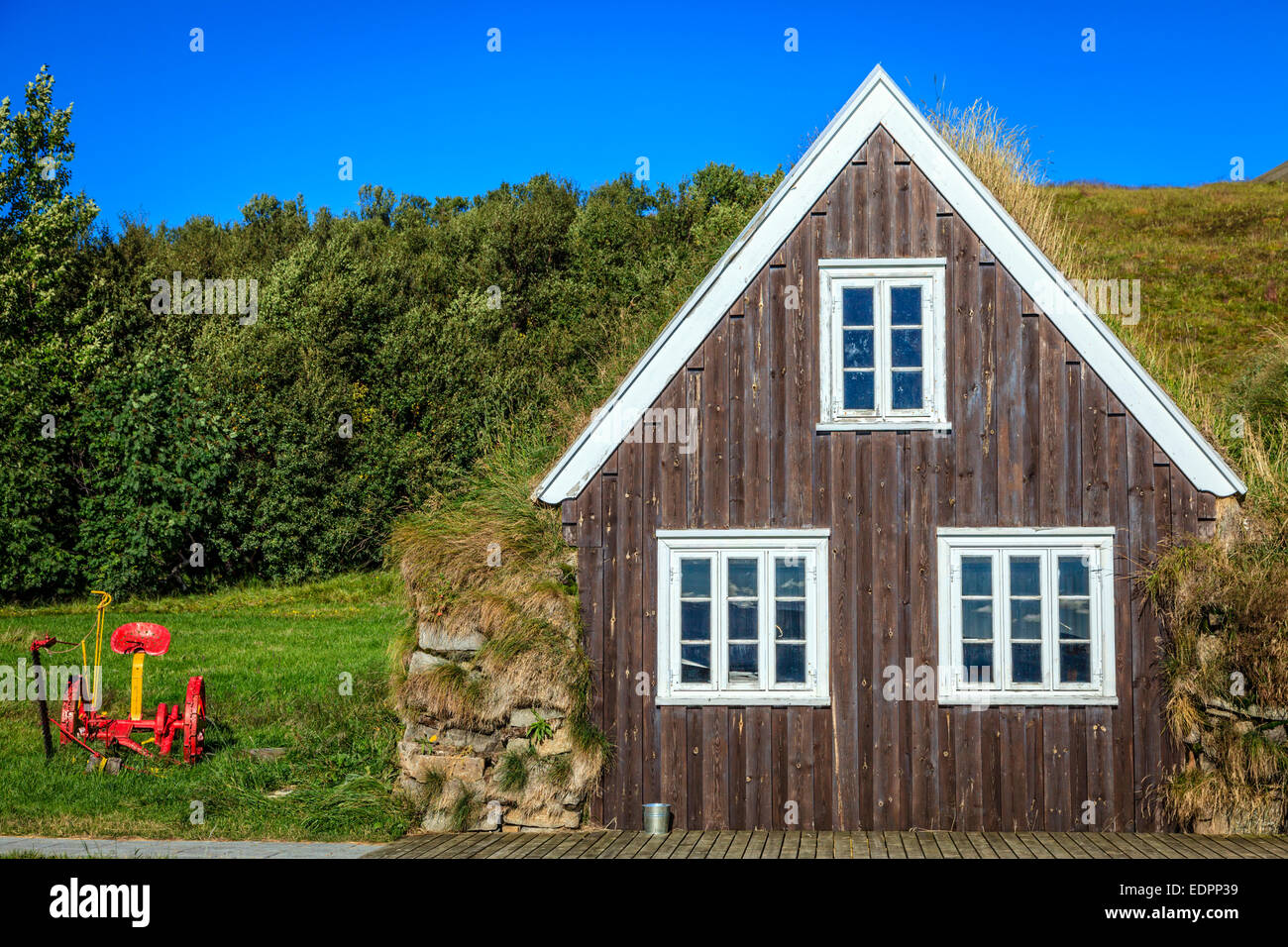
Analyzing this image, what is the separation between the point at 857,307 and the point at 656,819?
548 centimetres

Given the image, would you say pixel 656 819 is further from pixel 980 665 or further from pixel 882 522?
pixel 882 522

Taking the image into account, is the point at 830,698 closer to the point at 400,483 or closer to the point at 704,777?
the point at 704,777

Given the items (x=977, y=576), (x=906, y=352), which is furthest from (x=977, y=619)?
(x=906, y=352)

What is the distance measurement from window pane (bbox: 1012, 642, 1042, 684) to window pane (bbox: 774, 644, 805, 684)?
2.07 metres

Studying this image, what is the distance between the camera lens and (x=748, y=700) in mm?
11125

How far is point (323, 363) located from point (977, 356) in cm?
3076

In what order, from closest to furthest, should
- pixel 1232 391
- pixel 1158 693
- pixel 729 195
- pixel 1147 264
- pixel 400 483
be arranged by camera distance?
pixel 1158 693, pixel 1232 391, pixel 400 483, pixel 729 195, pixel 1147 264

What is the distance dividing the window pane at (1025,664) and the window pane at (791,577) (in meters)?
2.17

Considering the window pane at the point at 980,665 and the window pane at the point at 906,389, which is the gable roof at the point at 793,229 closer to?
the window pane at the point at 906,389

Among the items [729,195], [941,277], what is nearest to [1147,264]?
[729,195]

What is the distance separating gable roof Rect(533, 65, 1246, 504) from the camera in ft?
36.5

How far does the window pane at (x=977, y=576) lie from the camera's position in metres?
11.2

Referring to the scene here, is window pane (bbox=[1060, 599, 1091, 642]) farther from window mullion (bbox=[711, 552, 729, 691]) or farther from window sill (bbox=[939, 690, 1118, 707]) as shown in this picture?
window mullion (bbox=[711, 552, 729, 691])

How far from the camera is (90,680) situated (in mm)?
18562
